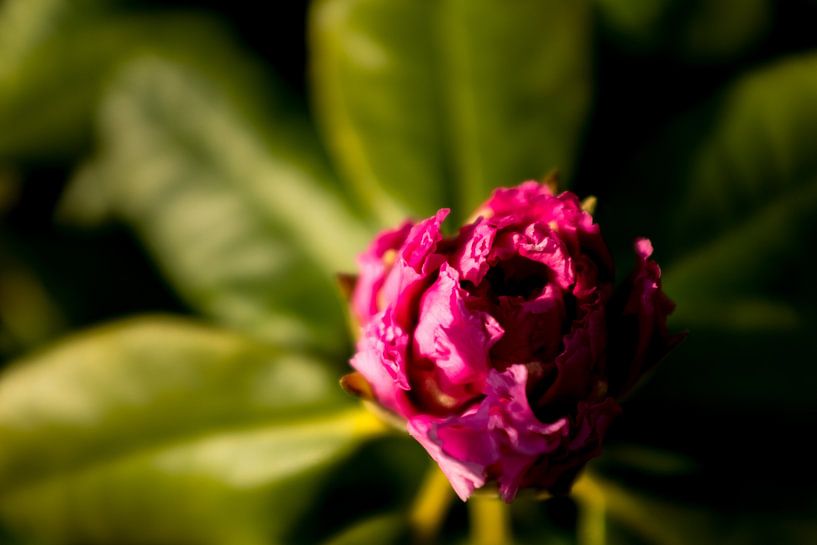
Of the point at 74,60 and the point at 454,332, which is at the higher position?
the point at 74,60

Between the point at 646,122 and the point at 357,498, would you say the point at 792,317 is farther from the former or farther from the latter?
the point at 357,498

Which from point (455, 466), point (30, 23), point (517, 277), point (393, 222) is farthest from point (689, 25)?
point (30, 23)

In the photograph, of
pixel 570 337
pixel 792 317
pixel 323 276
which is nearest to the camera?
pixel 570 337

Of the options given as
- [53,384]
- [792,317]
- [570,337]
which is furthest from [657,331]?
[53,384]

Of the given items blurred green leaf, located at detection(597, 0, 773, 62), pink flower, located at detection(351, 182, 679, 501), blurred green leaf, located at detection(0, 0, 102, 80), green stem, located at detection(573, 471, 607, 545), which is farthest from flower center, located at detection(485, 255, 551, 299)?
blurred green leaf, located at detection(0, 0, 102, 80)

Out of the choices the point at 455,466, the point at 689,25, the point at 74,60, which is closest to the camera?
the point at 455,466

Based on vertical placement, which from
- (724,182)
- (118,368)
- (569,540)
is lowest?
(569,540)

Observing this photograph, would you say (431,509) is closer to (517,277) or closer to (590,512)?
(590,512)

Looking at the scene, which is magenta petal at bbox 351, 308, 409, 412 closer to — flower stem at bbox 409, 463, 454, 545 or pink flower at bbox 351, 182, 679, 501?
pink flower at bbox 351, 182, 679, 501
